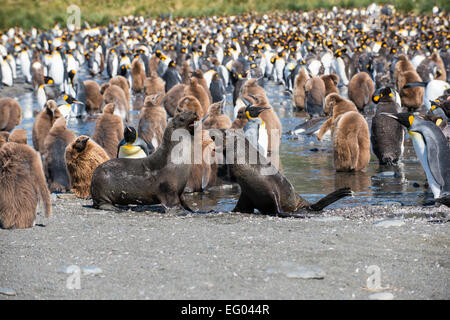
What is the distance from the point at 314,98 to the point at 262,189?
25.6 ft

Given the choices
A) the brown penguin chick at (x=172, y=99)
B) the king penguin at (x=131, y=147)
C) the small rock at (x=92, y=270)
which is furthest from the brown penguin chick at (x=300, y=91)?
the small rock at (x=92, y=270)

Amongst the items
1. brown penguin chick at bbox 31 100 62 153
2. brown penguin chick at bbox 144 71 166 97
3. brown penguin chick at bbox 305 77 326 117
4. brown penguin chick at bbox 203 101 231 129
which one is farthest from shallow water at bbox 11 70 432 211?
brown penguin chick at bbox 144 71 166 97

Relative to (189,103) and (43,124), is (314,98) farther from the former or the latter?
(43,124)

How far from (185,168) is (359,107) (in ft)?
28.8

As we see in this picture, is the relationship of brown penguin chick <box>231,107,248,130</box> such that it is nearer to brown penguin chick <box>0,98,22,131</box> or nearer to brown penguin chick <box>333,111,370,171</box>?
brown penguin chick <box>333,111,370,171</box>

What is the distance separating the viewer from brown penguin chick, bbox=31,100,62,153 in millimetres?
9227

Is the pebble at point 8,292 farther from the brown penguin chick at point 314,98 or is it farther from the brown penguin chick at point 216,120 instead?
the brown penguin chick at point 314,98

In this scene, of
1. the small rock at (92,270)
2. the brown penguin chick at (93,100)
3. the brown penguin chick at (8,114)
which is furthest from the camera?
the brown penguin chick at (93,100)

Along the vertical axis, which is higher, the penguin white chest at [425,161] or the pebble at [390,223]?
the penguin white chest at [425,161]

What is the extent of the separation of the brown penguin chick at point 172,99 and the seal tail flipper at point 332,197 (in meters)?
6.85

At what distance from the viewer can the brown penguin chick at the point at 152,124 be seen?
935 centimetres

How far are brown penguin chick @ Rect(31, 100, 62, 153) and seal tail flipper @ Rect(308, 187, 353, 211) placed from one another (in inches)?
174

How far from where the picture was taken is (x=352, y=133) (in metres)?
8.32

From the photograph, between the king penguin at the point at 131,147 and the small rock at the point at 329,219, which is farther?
the king penguin at the point at 131,147
